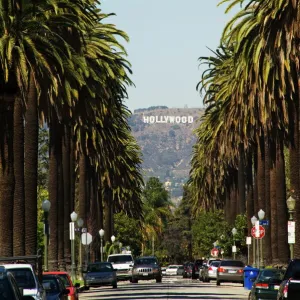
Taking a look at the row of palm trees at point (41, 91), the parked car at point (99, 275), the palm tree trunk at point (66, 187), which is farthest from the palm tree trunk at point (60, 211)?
the palm tree trunk at point (66, 187)

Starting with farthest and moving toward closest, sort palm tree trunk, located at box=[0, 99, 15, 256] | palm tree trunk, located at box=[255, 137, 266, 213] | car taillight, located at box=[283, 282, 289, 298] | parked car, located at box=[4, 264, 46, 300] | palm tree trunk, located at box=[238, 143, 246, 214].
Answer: palm tree trunk, located at box=[238, 143, 246, 214] < palm tree trunk, located at box=[255, 137, 266, 213] < palm tree trunk, located at box=[0, 99, 15, 256] < car taillight, located at box=[283, 282, 289, 298] < parked car, located at box=[4, 264, 46, 300]

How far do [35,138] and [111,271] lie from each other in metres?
19.7

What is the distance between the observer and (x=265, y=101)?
168 feet

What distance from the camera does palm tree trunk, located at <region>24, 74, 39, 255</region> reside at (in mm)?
43938

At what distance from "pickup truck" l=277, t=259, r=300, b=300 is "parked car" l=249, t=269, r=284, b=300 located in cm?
A: 705

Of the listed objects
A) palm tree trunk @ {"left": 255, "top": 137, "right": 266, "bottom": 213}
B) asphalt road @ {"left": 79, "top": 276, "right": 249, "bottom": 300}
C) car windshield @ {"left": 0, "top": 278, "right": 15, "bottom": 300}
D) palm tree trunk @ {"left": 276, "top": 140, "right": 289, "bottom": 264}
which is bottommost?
asphalt road @ {"left": 79, "top": 276, "right": 249, "bottom": 300}

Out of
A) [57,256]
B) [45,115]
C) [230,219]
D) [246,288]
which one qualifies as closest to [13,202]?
[45,115]

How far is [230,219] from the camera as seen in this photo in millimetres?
110750

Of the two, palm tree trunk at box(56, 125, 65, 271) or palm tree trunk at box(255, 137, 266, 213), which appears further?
palm tree trunk at box(255, 137, 266, 213)

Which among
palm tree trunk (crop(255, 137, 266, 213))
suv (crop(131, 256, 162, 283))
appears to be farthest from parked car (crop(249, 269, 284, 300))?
suv (crop(131, 256, 162, 283))

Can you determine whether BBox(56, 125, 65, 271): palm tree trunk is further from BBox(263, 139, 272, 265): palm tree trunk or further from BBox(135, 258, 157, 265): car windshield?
BBox(135, 258, 157, 265): car windshield

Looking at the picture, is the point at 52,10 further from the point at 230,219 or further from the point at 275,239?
the point at 230,219

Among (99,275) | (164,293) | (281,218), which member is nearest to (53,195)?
(99,275)

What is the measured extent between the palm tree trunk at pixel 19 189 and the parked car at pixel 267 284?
31.4 ft
